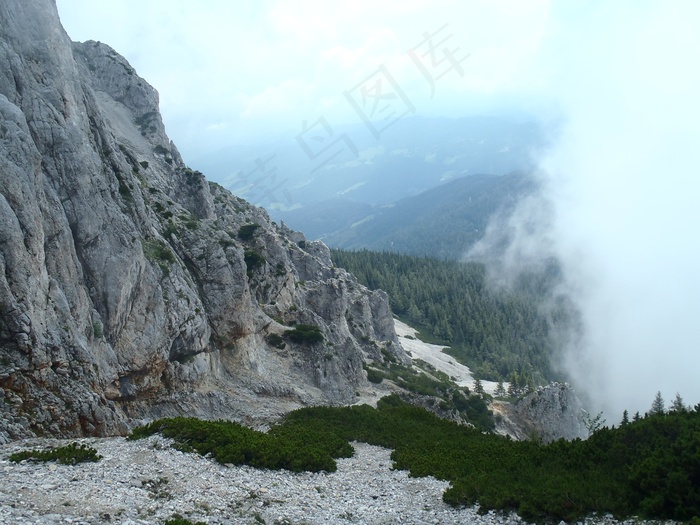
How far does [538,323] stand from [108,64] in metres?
165

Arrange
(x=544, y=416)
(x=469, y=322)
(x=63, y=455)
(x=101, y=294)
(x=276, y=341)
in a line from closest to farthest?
(x=63, y=455), (x=101, y=294), (x=276, y=341), (x=544, y=416), (x=469, y=322)

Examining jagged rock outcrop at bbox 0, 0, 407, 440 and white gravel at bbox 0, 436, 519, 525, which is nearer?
white gravel at bbox 0, 436, 519, 525

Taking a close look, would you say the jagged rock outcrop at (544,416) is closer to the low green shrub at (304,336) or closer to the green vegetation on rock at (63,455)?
the low green shrub at (304,336)

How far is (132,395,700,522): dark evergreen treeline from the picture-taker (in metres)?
16.4

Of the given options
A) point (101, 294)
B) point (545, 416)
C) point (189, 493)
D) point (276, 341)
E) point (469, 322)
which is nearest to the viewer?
point (189, 493)

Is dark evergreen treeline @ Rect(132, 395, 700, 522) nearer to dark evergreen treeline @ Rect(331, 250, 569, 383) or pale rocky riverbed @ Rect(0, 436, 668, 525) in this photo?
pale rocky riverbed @ Rect(0, 436, 668, 525)

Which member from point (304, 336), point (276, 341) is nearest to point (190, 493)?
point (276, 341)

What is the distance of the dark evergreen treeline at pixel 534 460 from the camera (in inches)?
647

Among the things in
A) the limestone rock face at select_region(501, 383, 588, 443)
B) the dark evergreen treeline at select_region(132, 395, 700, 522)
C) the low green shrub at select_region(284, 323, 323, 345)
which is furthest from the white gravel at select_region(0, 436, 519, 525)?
the limestone rock face at select_region(501, 383, 588, 443)

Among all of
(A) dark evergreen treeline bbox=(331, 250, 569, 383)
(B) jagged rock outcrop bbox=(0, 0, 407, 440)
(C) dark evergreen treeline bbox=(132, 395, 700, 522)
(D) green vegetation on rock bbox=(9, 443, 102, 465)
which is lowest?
(D) green vegetation on rock bbox=(9, 443, 102, 465)

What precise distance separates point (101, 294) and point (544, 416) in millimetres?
58112

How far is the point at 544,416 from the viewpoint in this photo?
6912 centimetres

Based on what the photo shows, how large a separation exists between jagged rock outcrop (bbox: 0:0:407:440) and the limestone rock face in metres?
25.9

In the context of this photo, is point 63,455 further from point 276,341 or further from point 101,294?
point 276,341
